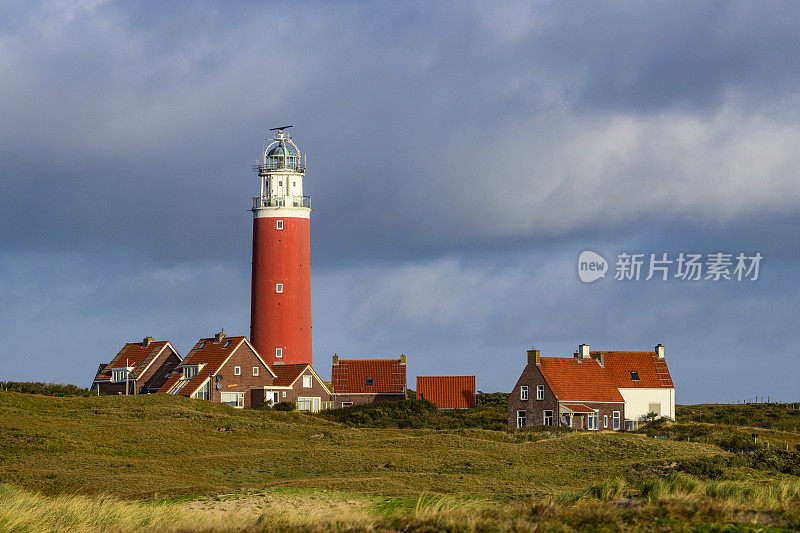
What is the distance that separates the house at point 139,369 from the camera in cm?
6931

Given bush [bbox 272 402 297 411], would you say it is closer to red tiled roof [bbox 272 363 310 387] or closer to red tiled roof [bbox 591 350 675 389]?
red tiled roof [bbox 272 363 310 387]

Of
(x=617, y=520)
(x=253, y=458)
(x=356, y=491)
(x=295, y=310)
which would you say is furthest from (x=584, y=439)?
(x=617, y=520)

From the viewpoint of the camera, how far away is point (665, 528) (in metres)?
14.1

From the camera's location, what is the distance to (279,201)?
66.5 metres

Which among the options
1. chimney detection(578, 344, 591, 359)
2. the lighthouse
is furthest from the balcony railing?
chimney detection(578, 344, 591, 359)

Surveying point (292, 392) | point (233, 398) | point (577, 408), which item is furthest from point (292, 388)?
point (577, 408)

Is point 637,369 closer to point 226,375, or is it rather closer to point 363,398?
point 363,398

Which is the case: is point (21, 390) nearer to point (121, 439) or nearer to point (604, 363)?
point (121, 439)

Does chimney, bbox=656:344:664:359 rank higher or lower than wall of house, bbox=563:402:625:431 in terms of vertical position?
higher

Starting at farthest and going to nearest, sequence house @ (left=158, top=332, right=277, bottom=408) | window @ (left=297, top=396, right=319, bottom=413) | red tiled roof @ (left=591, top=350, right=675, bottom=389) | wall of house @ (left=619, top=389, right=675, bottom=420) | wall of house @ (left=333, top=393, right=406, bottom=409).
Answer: wall of house @ (left=333, top=393, right=406, bottom=409) → window @ (left=297, top=396, right=319, bottom=413) → house @ (left=158, top=332, right=277, bottom=408) → red tiled roof @ (left=591, top=350, right=675, bottom=389) → wall of house @ (left=619, top=389, right=675, bottom=420)

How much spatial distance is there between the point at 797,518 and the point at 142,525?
10.1m

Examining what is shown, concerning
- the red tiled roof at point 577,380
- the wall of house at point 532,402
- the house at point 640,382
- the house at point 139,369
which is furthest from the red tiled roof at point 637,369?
the house at point 139,369

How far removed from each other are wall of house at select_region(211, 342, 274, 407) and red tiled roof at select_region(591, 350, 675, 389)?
1989 centimetres

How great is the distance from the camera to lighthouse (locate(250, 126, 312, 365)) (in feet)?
Answer: 214
